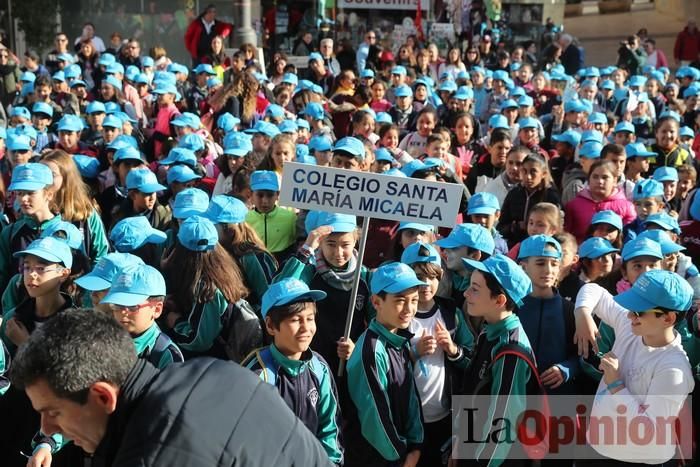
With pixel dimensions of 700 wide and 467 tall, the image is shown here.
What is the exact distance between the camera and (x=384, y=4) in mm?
18453

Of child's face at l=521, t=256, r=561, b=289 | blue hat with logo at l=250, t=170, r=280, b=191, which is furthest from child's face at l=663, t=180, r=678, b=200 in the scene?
blue hat with logo at l=250, t=170, r=280, b=191

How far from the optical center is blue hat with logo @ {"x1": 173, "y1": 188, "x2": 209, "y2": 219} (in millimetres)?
6047

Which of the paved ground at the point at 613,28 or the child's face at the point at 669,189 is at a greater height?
the paved ground at the point at 613,28

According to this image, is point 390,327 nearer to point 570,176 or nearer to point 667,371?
point 667,371

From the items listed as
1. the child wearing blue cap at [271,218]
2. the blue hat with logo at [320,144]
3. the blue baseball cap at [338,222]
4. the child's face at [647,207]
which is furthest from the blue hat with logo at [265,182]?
the child's face at [647,207]

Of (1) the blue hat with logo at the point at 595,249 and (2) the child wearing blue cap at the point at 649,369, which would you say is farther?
(1) the blue hat with logo at the point at 595,249

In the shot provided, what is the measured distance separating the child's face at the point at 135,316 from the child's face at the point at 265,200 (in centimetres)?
233

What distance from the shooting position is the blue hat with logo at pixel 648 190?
701 centimetres

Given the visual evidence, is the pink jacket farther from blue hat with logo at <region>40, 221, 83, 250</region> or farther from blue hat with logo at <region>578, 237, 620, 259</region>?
blue hat with logo at <region>40, 221, 83, 250</region>

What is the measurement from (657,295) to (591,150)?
4629mm

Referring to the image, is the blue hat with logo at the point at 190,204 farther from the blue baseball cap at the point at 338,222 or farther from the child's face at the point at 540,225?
the child's face at the point at 540,225

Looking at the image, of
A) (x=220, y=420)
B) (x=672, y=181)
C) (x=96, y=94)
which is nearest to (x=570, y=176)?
(x=672, y=181)

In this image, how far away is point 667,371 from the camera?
395 centimetres

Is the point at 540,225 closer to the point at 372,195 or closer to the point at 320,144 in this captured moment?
the point at 372,195
